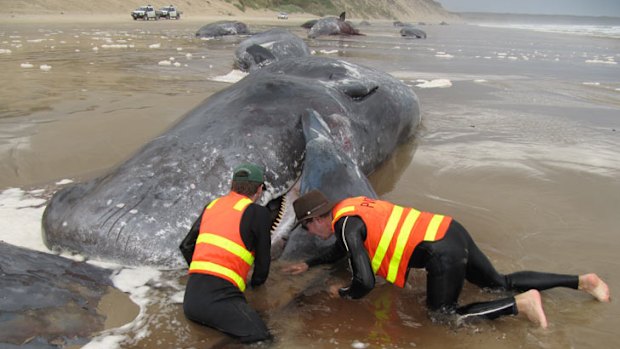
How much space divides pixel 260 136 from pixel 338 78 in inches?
67.1

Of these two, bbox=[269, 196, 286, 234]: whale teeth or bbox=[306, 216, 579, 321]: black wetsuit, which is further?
bbox=[269, 196, 286, 234]: whale teeth

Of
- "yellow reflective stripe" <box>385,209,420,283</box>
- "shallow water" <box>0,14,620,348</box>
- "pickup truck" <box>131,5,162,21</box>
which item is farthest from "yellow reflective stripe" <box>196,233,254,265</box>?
"pickup truck" <box>131,5,162,21</box>

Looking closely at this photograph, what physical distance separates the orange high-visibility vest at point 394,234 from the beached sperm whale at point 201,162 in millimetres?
1021

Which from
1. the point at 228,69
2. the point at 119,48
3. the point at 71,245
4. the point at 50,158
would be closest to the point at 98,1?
the point at 119,48

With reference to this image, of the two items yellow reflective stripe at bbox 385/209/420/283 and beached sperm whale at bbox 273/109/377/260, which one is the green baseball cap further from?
yellow reflective stripe at bbox 385/209/420/283

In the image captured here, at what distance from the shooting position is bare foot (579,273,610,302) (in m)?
2.80

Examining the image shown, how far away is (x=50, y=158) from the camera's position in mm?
5059

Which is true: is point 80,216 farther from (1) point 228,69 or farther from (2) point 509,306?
(1) point 228,69

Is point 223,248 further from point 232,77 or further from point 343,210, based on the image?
point 232,77

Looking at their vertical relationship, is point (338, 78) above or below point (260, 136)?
above

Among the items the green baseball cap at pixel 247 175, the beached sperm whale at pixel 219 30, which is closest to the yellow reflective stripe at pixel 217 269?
the green baseball cap at pixel 247 175

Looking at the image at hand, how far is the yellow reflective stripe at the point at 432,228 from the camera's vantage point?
108 inches

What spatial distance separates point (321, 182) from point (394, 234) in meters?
0.82

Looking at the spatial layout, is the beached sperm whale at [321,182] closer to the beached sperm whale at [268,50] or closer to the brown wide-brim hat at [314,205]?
the brown wide-brim hat at [314,205]
